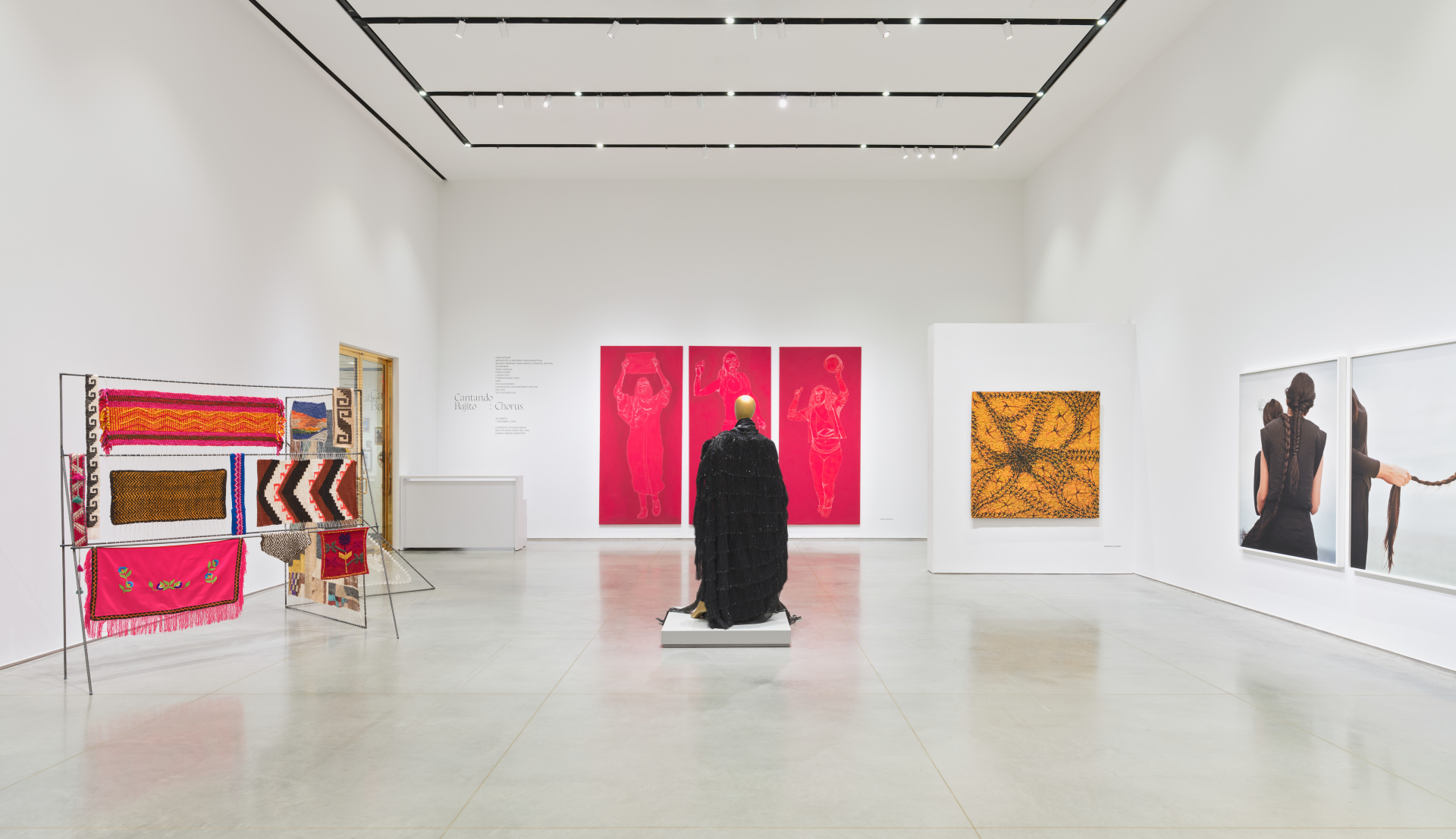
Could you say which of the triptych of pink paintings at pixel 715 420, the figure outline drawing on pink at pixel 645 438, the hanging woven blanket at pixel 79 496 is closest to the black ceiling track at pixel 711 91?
the triptych of pink paintings at pixel 715 420

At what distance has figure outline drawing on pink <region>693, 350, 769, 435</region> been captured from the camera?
11617 millimetres

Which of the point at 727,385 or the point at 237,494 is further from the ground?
the point at 727,385

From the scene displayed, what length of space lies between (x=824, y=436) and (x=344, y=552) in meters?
7.25

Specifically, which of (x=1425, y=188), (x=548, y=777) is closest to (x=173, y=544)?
(x=548, y=777)

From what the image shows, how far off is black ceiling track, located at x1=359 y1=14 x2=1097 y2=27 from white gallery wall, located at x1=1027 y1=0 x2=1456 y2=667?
156 cm

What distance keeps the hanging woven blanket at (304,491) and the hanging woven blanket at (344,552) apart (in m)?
0.14

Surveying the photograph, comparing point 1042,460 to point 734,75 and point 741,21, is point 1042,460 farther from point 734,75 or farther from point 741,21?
point 741,21

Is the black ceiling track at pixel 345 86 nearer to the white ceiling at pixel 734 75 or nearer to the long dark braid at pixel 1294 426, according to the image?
the white ceiling at pixel 734 75

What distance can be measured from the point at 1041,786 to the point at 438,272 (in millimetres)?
10915

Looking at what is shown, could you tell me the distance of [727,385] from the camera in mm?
11617

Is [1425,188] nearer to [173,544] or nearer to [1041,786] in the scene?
[1041,786]

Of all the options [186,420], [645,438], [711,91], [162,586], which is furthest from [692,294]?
[162,586]

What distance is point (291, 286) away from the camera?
7.89 metres

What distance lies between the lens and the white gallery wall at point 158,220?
4.95 meters
